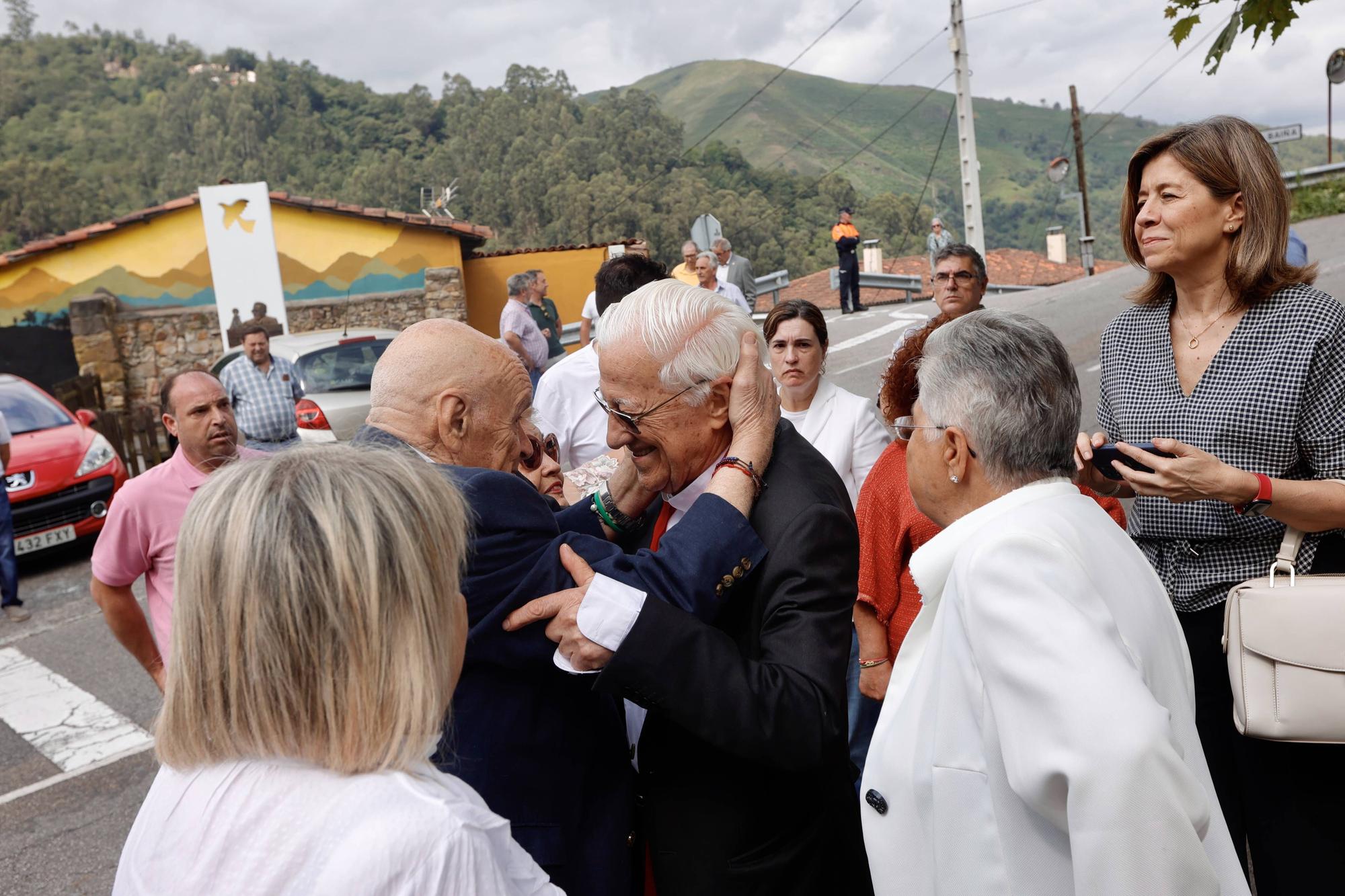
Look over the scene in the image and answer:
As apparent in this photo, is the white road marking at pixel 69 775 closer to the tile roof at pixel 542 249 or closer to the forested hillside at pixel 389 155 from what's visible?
the tile roof at pixel 542 249

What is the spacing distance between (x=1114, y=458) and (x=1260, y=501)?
11.8 inches

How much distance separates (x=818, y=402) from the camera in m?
4.20

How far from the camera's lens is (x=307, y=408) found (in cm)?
1068

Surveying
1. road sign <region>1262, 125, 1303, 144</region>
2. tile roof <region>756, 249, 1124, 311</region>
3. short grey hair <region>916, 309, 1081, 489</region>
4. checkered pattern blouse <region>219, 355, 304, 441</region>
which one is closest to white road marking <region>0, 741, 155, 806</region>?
checkered pattern blouse <region>219, 355, 304, 441</region>

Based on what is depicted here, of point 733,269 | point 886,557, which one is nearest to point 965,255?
point 886,557

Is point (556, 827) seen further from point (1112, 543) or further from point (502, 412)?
point (1112, 543)

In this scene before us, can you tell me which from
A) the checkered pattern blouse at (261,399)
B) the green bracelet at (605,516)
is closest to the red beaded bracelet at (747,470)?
the green bracelet at (605,516)

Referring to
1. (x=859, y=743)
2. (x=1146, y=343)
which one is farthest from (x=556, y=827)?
(x=859, y=743)

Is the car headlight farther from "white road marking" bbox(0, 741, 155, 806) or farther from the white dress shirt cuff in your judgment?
the white dress shirt cuff

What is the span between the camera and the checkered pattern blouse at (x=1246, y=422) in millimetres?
2189

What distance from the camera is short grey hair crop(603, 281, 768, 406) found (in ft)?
6.46

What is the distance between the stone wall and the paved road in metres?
10.0

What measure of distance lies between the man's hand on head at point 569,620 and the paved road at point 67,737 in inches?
136

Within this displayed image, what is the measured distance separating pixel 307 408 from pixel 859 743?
8467 millimetres
